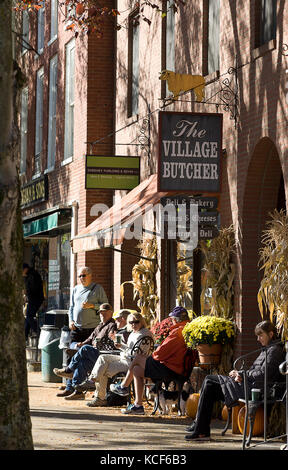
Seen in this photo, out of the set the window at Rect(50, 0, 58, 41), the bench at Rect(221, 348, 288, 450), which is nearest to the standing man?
the bench at Rect(221, 348, 288, 450)

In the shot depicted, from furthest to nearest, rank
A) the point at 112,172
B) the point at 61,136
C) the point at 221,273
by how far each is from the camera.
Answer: the point at 61,136, the point at 112,172, the point at 221,273

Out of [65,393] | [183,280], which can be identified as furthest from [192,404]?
[183,280]

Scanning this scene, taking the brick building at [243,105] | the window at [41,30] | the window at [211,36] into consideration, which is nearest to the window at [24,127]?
the window at [41,30]

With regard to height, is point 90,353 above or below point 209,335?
below

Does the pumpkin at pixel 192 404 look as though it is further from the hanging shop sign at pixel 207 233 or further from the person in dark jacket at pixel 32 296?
the person in dark jacket at pixel 32 296

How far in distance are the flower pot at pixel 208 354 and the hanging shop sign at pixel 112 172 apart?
4.99 metres

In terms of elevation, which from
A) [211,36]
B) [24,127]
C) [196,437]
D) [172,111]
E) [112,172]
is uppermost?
[24,127]

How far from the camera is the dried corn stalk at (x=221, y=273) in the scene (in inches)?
553

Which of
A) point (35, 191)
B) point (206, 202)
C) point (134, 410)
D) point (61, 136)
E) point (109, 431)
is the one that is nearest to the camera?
point (109, 431)

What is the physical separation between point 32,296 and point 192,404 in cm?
1141

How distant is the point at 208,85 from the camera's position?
602 inches

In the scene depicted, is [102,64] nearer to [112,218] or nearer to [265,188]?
[112,218]

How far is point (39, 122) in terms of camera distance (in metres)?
27.6

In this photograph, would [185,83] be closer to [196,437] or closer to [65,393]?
[65,393]
